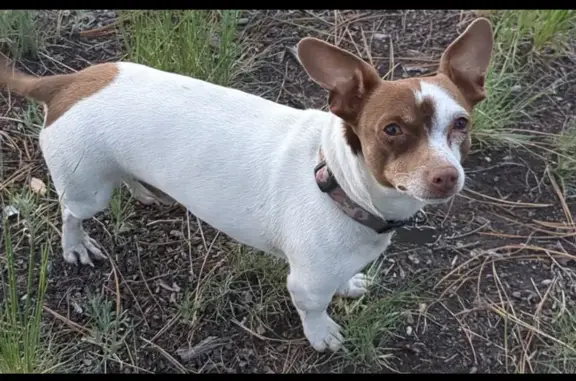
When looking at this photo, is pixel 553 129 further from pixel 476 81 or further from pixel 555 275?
pixel 476 81

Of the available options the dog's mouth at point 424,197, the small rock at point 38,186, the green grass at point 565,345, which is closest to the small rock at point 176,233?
the small rock at point 38,186

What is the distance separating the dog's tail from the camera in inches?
96.6

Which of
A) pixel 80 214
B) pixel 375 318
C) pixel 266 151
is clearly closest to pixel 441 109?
pixel 266 151

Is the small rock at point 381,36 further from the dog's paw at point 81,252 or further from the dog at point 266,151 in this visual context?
the dog's paw at point 81,252

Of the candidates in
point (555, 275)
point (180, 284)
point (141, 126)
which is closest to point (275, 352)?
point (180, 284)

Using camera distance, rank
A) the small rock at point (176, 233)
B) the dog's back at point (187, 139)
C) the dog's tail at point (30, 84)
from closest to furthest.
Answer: the dog's back at point (187, 139) < the dog's tail at point (30, 84) < the small rock at point (176, 233)

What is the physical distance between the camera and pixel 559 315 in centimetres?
281

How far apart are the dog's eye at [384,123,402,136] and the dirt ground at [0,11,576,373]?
1.01m

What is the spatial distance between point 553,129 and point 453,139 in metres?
1.66

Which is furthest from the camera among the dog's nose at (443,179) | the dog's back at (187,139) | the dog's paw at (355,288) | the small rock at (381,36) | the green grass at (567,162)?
the small rock at (381,36)

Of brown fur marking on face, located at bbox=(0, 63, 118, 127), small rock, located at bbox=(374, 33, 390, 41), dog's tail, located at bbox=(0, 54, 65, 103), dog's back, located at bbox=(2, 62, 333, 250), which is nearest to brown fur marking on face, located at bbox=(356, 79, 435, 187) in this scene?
dog's back, located at bbox=(2, 62, 333, 250)

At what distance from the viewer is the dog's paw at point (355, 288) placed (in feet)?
9.26

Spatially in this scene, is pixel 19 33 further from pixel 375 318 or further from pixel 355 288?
pixel 375 318

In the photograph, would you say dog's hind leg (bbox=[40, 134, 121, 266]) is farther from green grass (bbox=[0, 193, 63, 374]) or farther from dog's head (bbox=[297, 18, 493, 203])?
dog's head (bbox=[297, 18, 493, 203])
